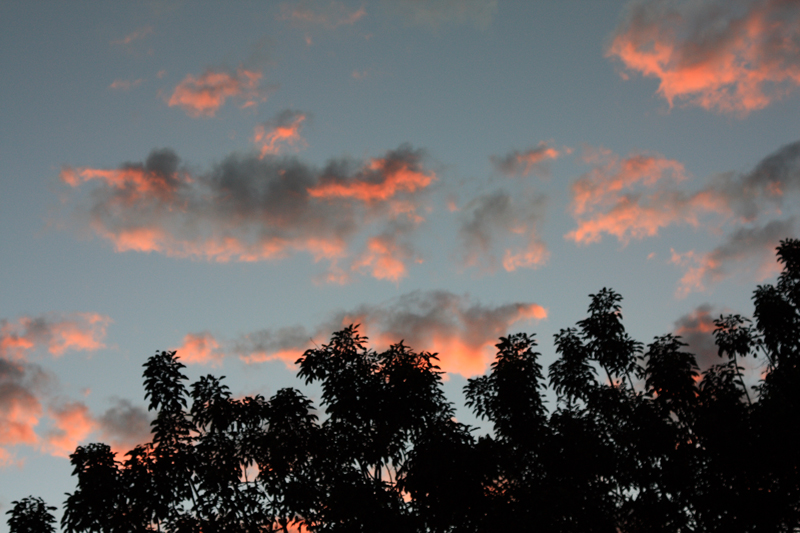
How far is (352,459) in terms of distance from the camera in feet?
90.8

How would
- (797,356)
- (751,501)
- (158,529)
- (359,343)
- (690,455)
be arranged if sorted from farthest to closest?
1. (359,343)
2. (158,529)
3. (797,356)
4. (690,455)
5. (751,501)

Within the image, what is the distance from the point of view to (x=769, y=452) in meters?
20.6

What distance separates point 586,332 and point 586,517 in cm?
1025

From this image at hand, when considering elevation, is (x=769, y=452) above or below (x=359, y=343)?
below

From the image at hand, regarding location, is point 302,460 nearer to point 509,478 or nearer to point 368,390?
point 368,390

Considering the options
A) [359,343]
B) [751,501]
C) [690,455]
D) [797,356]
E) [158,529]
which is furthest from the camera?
[359,343]

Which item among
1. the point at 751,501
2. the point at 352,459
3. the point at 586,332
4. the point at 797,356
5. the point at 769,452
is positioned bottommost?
the point at 751,501

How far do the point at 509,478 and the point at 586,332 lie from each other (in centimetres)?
907

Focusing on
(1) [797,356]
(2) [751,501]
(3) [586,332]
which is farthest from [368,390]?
(1) [797,356]

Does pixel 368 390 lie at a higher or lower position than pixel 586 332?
lower

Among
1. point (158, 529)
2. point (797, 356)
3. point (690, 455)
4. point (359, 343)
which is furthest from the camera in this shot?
point (359, 343)

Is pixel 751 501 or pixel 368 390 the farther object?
pixel 368 390

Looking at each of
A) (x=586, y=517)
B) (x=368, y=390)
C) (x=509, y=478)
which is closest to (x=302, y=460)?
(x=368, y=390)

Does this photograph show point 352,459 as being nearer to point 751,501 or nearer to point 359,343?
point 359,343
